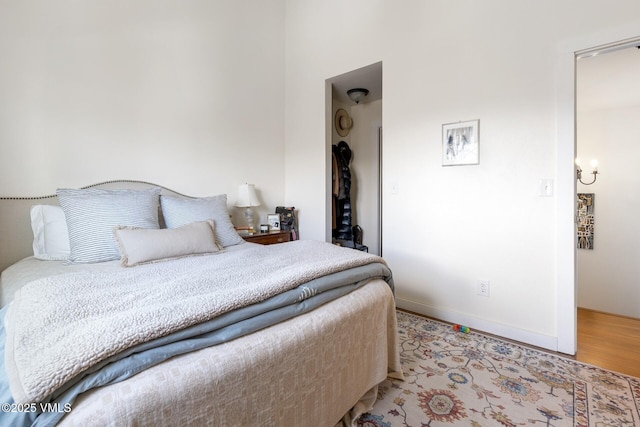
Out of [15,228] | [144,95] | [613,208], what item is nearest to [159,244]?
[15,228]

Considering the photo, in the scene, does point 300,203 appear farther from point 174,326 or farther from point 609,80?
point 609,80

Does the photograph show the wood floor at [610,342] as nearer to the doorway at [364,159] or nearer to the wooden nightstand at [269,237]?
the doorway at [364,159]

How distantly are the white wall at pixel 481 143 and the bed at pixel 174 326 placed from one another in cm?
107

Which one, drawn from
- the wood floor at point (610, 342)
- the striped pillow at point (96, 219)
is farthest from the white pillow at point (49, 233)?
the wood floor at point (610, 342)

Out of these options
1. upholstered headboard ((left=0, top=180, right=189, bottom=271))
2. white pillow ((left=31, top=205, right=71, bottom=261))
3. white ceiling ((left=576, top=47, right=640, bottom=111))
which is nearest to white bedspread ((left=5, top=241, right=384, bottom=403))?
white pillow ((left=31, top=205, right=71, bottom=261))

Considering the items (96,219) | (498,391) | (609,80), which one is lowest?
(498,391)

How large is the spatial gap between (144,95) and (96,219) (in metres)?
1.25

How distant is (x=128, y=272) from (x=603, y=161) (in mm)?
5672

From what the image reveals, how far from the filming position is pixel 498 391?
1.60m

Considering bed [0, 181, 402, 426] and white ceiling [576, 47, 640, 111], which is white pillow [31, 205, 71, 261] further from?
white ceiling [576, 47, 640, 111]

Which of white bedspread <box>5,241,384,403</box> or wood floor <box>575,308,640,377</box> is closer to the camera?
white bedspread <box>5,241,384,403</box>

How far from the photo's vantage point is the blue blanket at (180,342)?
2.01 feet

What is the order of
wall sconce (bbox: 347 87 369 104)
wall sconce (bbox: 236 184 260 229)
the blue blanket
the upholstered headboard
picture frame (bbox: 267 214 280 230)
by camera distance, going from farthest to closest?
wall sconce (bbox: 347 87 369 104) < picture frame (bbox: 267 214 280 230) < wall sconce (bbox: 236 184 260 229) < the upholstered headboard < the blue blanket

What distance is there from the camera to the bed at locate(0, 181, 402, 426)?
2.26 feet
